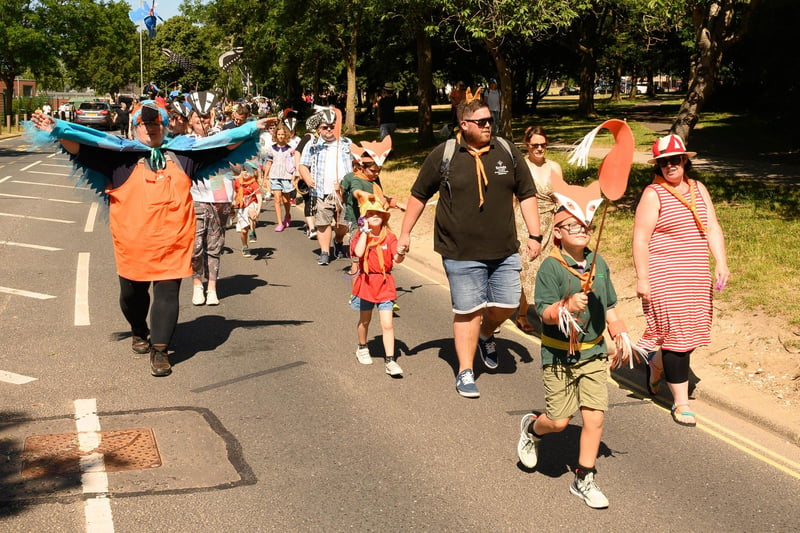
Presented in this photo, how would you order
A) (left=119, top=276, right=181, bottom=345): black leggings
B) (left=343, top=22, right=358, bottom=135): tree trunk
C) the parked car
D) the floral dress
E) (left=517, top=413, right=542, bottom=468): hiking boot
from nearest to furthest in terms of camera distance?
(left=517, top=413, right=542, bottom=468): hiking boot, (left=119, top=276, right=181, bottom=345): black leggings, the floral dress, (left=343, top=22, right=358, bottom=135): tree trunk, the parked car

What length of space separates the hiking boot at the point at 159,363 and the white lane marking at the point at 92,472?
2.33ft

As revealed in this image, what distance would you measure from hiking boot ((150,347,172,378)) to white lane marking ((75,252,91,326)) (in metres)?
1.99

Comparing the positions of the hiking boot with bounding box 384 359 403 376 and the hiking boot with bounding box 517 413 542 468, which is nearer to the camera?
the hiking boot with bounding box 517 413 542 468

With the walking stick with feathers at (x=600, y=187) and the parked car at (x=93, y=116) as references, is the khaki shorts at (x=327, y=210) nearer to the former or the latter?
the walking stick with feathers at (x=600, y=187)

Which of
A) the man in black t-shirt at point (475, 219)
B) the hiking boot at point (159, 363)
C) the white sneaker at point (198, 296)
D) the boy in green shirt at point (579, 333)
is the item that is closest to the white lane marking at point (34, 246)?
the white sneaker at point (198, 296)

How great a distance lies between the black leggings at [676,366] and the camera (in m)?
6.60

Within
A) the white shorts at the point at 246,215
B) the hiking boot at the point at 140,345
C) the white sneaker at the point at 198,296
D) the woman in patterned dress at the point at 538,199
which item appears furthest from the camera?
the white shorts at the point at 246,215

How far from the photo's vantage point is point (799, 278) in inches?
374

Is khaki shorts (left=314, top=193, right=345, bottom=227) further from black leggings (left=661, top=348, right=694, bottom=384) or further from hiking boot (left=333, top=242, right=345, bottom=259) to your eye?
black leggings (left=661, top=348, right=694, bottom=384)

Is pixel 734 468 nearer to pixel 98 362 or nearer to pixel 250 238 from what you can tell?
pixel 98 362

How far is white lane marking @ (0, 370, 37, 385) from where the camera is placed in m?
6.98

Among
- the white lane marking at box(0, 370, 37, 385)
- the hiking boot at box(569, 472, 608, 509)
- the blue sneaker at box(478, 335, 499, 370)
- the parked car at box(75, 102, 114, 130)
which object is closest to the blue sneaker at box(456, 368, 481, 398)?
the blue sneaker at box(478, 335, 499, 370)

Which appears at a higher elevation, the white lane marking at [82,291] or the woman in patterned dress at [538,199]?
the woman in patterned dress at [538,199]

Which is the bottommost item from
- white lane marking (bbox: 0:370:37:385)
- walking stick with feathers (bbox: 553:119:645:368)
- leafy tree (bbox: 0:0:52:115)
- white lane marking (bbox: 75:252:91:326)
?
white lane marking (bbox: 0:370:37:385)
